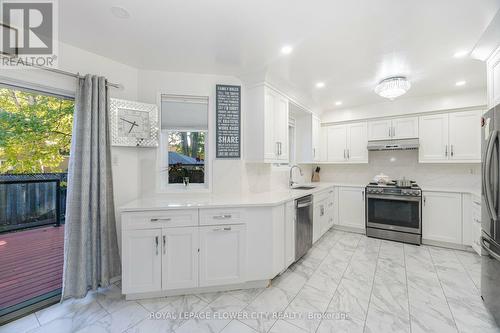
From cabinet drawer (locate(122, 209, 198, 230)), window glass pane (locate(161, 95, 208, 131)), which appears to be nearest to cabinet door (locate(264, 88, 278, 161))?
window glass pane (locate(161, 95, 208, 131))

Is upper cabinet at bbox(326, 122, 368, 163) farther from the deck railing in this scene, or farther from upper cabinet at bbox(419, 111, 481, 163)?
the deck railing

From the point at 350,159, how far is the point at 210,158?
3.00m

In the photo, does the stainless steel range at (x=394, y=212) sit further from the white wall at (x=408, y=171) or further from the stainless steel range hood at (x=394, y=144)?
the stainless steel range hood at (x=394, y=144)

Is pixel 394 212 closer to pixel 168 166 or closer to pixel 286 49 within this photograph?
pixel 286 49

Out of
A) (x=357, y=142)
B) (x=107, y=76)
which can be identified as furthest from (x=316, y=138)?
(x=107, y=76)

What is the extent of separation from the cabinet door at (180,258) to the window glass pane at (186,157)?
89 centimetres

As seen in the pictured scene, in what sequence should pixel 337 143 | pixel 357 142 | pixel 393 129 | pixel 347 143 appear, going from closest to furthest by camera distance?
pixel 393 129 → pixel 357 142 → pixel 347 143 → pixel 337 143

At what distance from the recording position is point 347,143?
4.28 m

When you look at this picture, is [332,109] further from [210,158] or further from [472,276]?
[472,276]

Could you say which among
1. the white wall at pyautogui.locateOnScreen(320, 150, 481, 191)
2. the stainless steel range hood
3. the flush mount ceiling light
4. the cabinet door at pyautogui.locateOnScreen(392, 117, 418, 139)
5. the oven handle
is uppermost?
the flush mount ceiling light

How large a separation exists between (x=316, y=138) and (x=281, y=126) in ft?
5.30

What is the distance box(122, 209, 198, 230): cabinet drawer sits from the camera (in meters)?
1.97

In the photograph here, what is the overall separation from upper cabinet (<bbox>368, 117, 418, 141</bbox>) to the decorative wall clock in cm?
387

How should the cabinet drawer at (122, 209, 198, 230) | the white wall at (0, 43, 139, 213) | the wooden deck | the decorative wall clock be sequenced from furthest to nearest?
the decorative wall clock, the wooden deck, the cabinet drawer at (122, 209, 198, 230), the white wall at (0, 43, 139, 213)
